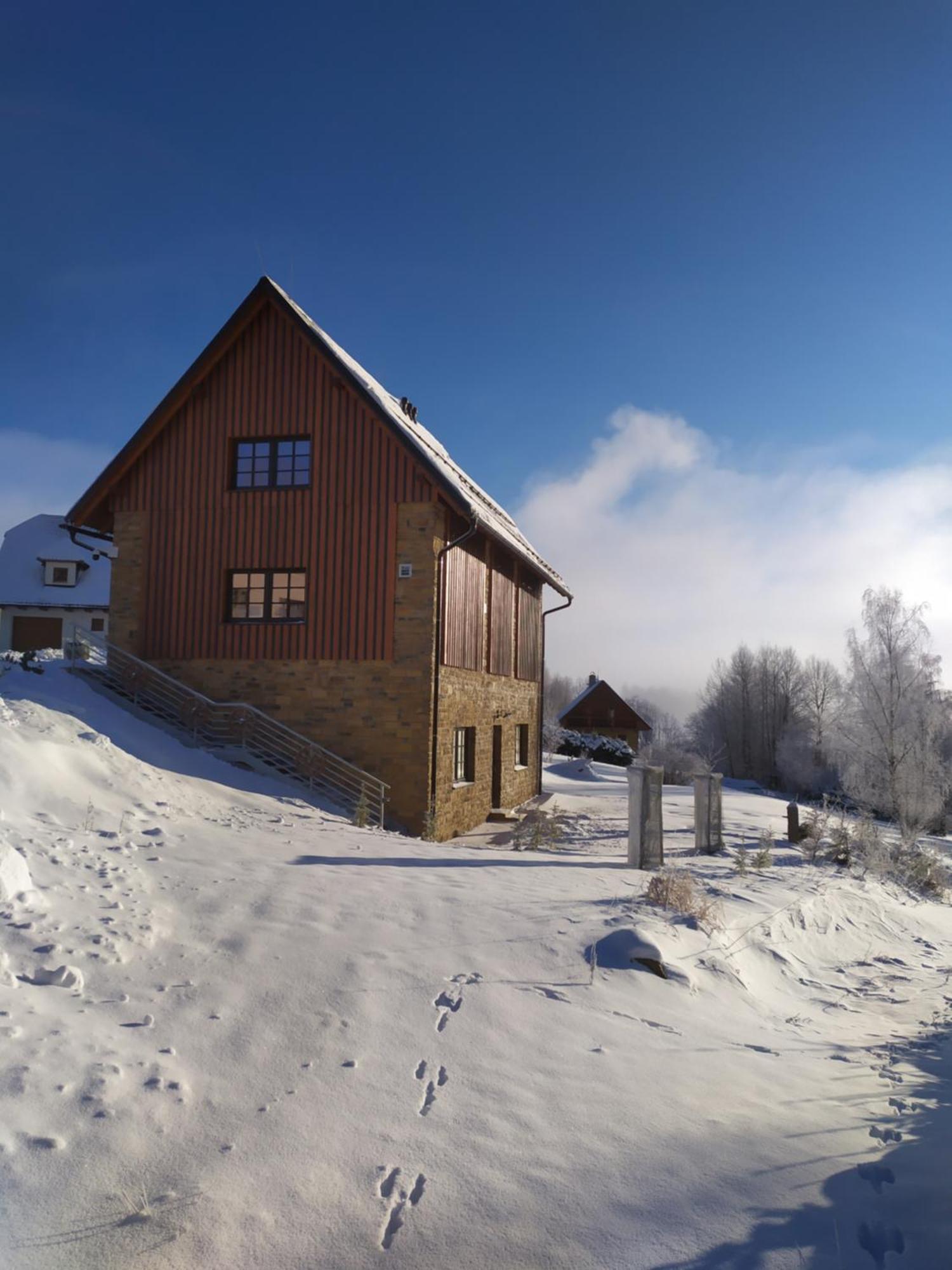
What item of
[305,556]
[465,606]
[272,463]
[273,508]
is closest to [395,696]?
[465,606]

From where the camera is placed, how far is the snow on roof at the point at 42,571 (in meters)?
33.3

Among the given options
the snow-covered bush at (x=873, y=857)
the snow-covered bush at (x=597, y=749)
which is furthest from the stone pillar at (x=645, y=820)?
the snow-covered bush at (x=597, y=749)

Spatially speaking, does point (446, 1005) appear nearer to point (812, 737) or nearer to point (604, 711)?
point (604, 711)

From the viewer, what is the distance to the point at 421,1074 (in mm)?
4223

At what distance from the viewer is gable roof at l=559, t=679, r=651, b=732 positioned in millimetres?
46656

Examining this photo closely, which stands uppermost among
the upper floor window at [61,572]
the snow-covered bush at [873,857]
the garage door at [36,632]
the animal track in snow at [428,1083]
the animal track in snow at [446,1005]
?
the upper floor window at [61,572]

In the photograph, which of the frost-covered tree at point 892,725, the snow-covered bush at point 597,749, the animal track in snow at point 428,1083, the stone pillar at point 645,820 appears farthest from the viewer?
the snow-covered bush at point 597,749

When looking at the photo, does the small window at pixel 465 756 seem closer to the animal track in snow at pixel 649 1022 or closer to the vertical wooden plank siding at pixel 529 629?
the vertical wooden plank siding at pixel 529 629

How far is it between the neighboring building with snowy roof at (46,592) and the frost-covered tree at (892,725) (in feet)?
99.2

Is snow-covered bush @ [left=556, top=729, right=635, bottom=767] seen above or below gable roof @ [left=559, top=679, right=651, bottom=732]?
below

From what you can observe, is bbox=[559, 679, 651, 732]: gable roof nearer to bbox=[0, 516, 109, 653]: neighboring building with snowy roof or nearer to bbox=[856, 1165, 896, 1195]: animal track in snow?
bbox=[0, 516, 109, 653]: neighboring building with snowy roof

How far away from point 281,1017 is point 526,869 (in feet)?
15.6

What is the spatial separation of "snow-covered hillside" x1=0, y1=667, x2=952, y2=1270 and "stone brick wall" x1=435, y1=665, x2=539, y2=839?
5870mm

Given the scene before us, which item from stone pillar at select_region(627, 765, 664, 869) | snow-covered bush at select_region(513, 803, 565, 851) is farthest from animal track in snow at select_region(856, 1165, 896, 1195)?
snow-covered bush at select_region(513, 803, 565, 851)
